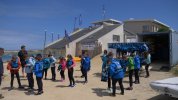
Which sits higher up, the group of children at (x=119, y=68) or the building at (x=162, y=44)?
the building at (x=162, y=44)

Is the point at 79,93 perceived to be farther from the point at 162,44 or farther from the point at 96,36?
the point at 96,36

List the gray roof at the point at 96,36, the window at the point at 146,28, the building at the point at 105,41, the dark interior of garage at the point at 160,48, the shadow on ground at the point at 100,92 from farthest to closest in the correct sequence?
the window at the point at 146,28, the gray roof at the point at 96,36, the building at the point at 105,41, the dark interior of garage at the point at 160,48, the shadow on ground at the point at 100,92

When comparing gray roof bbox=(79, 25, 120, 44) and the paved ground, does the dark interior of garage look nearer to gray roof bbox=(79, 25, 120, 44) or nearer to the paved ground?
gray roof bbox=(79, 25, 120, 44)

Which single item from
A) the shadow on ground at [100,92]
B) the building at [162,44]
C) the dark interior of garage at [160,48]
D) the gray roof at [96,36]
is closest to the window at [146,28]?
the gray roof at [96,36]

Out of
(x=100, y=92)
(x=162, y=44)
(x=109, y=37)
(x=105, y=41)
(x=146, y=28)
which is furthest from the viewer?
(x=146, y=28)

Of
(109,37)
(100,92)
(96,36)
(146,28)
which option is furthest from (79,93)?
(146,28)

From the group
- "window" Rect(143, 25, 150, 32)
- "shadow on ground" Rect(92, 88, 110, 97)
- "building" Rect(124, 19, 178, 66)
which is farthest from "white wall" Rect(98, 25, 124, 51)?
"shadow on ground" Rect(92, 88, 110, 97)

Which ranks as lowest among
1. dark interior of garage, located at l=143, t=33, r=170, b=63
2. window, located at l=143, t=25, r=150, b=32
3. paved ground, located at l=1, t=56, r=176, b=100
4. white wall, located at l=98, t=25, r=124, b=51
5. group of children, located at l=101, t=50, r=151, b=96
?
paved ground, located at l=1, t=56, r=176, b=100

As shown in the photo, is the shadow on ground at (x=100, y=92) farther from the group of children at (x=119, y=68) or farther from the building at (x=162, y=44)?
the building at (x=162, y=44)

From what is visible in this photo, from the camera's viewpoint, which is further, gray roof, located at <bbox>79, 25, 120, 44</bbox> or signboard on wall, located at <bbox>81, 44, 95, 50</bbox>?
gray roof, located at <bbox>79, 25, 120, 44</bbox>

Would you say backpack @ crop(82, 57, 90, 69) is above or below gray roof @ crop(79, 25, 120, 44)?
below

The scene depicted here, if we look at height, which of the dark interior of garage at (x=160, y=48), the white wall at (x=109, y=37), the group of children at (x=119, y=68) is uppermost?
the white wall at (x=109, y=37)

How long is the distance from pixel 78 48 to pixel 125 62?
70.7ft

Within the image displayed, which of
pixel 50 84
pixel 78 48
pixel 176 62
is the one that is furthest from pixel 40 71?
pixel 78 48
